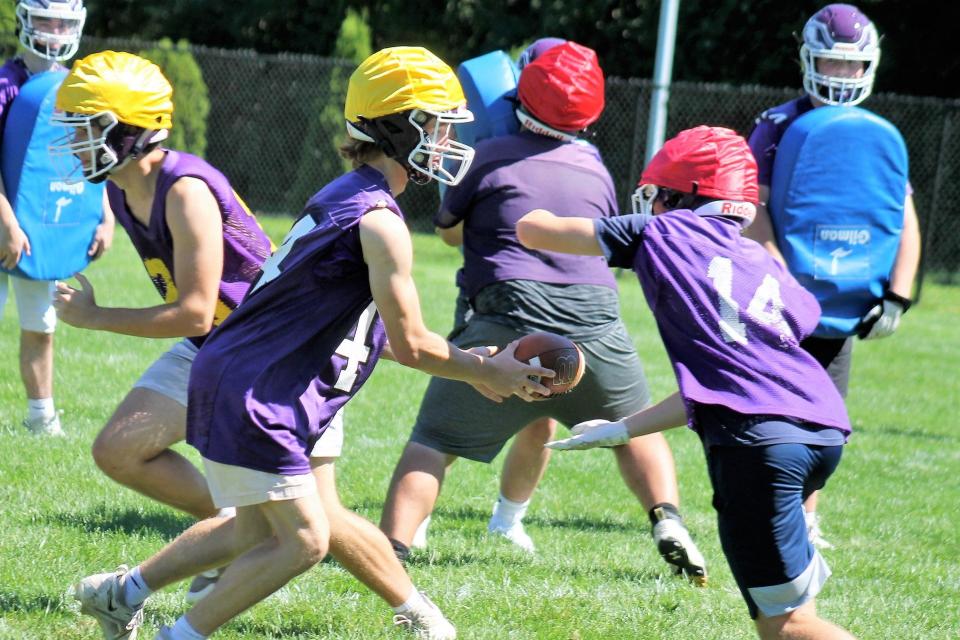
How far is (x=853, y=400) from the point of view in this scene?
396 inches

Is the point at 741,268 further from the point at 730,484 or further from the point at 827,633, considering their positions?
the point at 827,633

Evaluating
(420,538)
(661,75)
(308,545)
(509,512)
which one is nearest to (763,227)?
(509,512)

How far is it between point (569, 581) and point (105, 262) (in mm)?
10337

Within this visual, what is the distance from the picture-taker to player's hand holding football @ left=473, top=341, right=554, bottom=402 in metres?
3.86

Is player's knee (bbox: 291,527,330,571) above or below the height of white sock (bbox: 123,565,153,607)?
above

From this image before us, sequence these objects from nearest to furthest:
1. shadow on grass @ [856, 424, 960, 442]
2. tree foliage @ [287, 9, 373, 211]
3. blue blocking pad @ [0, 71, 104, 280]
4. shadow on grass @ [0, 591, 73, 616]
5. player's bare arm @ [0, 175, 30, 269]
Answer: shadow on grass @ [0, 591, 73, 616], player's bare arm @ [0, 175, 30, 269], blue blocking pad @ [0, 71, 104, 280], shadow on grass @ [856, 424, 960, 442], tree foliage @ [287, 9, 373, 211]

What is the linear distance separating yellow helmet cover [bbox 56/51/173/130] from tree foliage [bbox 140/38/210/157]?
54.0ft

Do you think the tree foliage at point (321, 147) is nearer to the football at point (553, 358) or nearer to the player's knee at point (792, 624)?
the football at point (553, 358)

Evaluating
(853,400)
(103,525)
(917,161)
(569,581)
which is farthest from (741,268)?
(917,161)

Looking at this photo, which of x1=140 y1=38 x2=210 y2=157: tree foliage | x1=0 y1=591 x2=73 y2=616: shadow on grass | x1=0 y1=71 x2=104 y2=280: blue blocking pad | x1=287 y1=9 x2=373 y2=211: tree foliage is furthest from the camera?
x1=287 y1=9 x2=373 y2=211: tree foliage

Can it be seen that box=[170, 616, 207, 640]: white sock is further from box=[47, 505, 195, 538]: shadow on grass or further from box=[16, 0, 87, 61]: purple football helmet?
box=[16, 0, 87, 61]: purple football helmet

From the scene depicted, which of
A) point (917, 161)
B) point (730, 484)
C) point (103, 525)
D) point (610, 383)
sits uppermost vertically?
point (730, 484)

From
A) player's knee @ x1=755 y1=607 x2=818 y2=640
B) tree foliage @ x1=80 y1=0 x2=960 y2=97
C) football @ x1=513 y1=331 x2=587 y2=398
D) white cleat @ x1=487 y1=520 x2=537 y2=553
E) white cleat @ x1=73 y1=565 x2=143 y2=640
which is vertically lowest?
tree foliage @ x1=80 y1=0 x2=960 y2=97

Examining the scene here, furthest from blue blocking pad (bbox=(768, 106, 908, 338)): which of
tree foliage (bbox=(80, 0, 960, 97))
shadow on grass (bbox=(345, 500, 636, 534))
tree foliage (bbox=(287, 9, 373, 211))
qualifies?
tree foliage (bbox=(80, 0, 960, 97))
